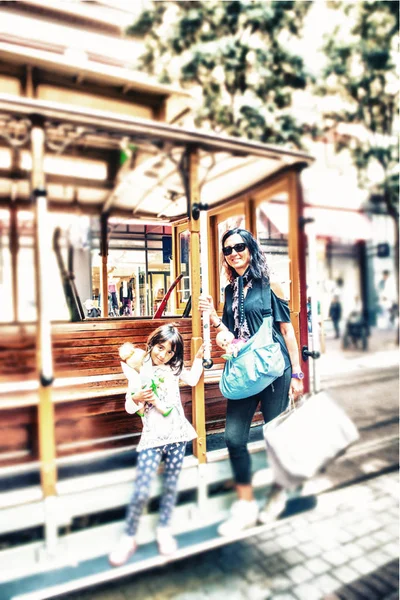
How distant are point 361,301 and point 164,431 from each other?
4.58 ft

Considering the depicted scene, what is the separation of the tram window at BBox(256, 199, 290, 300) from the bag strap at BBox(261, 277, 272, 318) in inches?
4.1

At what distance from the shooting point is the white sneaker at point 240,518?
1.90m

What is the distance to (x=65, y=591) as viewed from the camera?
1.59 metres

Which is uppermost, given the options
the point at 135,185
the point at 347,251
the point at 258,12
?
the point at 258,12

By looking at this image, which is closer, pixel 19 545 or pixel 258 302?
pixel 19 545

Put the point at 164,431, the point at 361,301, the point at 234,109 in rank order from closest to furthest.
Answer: the point at 164,431 < the point at 234,109 < the point at 361,301

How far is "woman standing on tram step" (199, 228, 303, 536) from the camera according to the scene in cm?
196

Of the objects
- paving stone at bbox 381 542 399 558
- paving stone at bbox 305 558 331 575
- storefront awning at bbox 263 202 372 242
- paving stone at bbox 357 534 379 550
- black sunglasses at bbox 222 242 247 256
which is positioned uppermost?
storefront awning at bbox 263 202 372 242

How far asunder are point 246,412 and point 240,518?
0.51 metres

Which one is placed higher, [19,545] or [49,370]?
[49,370]

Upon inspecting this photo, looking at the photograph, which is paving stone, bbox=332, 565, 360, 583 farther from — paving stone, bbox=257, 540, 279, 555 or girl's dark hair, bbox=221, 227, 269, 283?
girl's dark hair, bbox=221, 227, 269, 283

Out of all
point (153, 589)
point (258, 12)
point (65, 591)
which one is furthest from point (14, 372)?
point (258, 12)

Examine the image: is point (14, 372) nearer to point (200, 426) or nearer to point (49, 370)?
point (49, 370)

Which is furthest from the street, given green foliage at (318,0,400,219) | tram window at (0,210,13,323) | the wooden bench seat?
A: tram window at (0,210,13,323)
